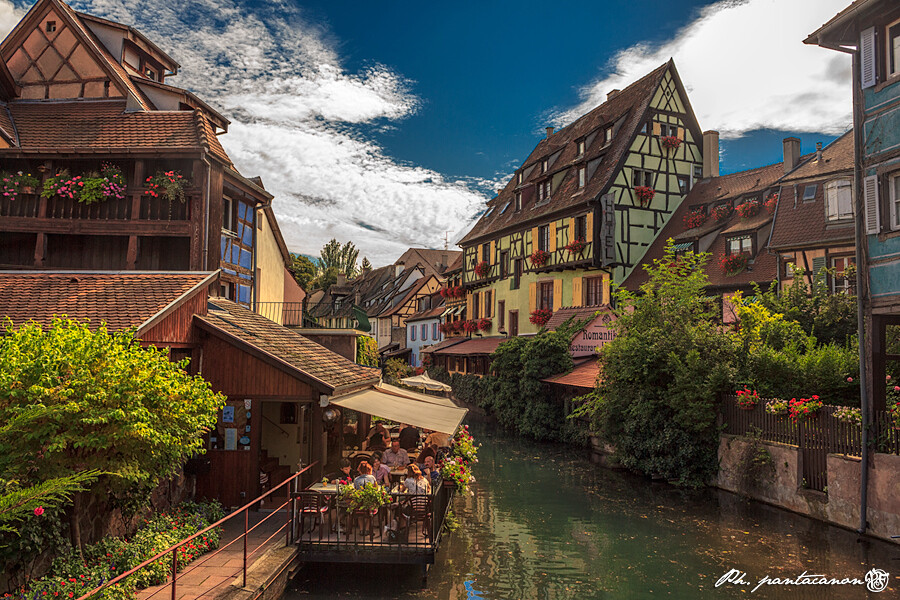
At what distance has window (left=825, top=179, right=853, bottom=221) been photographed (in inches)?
749

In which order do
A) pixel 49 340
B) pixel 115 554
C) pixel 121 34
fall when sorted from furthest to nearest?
1. pixel 121 34
2. pixel 115 554
3. pixel 49 340

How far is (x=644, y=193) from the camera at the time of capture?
2920 centimetres

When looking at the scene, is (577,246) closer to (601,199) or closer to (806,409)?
(601,199)

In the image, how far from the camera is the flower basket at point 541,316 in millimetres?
31881

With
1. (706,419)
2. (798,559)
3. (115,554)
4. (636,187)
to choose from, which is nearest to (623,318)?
(706,419)

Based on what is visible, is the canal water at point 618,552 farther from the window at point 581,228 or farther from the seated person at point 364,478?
the window at point 581,228

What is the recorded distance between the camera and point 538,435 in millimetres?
25984

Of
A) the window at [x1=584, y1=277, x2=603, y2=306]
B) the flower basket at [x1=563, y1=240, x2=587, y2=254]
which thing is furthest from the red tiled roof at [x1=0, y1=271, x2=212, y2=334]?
the window at [x1=584, y1=277, x2=603, y2=306]

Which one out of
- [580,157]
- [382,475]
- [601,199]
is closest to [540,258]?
[601,199]

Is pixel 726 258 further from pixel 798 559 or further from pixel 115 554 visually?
pixel 115 554

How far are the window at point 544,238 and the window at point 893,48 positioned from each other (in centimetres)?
2068

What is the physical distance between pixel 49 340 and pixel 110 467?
1.57 meters

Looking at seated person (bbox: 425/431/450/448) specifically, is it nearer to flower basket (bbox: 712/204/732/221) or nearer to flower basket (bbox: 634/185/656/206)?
flower basket (bbox: 712/204/732/221)

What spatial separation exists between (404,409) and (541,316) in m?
19.8
